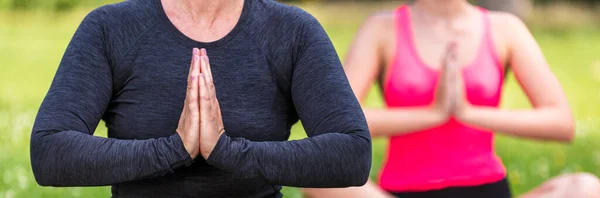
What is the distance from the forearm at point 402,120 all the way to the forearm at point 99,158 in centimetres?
158

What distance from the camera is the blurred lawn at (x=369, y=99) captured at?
848 cm

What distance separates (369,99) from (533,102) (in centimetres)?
1078

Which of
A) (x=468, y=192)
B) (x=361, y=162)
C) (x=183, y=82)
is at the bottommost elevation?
(x=468, y=192)

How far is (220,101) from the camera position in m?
3.04

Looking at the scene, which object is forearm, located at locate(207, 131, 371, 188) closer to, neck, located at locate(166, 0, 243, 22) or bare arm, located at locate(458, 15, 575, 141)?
neck, located at locate(166, 0, 243, 22)

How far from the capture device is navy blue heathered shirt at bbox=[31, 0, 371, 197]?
285cm

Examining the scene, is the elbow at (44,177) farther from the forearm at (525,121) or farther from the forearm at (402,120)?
the forearm at (525,121)

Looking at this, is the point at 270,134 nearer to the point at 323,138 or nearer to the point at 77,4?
the point at 323,138

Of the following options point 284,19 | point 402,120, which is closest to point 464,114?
point 402,120

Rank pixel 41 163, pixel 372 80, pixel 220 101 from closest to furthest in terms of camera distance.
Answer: pixel 41 163 < pixel 220 101 < pixel 372 80

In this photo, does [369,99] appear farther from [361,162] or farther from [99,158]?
[99,158]

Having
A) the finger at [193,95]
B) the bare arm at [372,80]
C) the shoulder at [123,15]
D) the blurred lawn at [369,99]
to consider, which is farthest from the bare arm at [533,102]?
the blurred lawn at [369,99]

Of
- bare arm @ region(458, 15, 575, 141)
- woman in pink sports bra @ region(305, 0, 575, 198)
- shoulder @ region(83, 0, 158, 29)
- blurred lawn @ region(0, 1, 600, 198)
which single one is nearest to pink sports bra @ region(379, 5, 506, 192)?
woman in pink sports bra @ region(305, 0, 575, 198)

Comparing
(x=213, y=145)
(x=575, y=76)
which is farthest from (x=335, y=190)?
(x=575, y=76)
